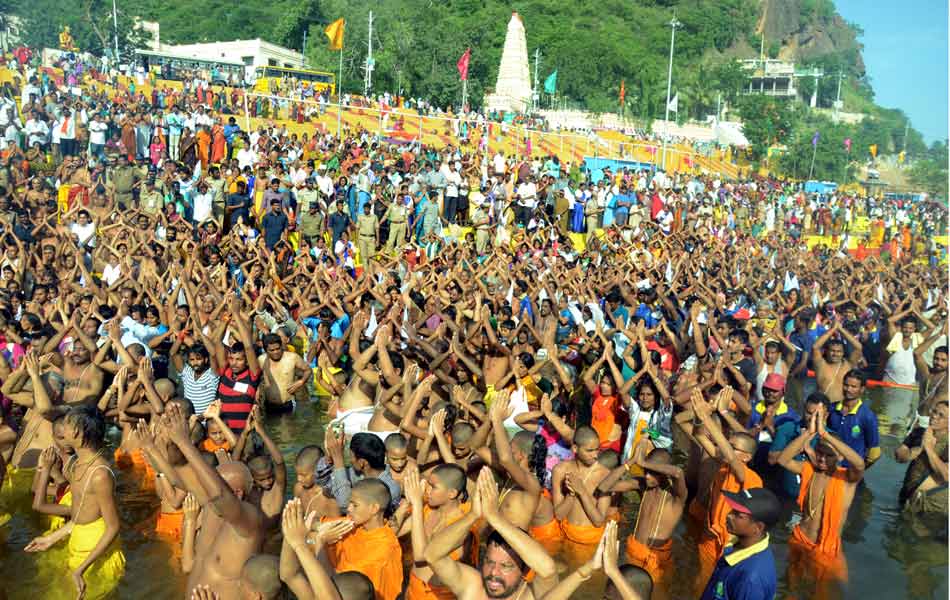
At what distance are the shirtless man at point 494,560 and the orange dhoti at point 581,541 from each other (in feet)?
8.89

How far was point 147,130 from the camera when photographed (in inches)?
714

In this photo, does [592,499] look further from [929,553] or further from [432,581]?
[929,553]

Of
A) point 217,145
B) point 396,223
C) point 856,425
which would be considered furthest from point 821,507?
point 217,145

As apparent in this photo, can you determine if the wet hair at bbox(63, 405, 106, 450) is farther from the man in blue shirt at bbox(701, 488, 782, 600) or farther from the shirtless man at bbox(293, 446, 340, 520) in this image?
the man in blue shirt at bbox(701, 488, 782, 600)

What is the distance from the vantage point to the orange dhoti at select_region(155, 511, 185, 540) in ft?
21.6

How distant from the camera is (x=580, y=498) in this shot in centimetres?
634

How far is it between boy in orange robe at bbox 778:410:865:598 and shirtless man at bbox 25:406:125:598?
4.66 meters

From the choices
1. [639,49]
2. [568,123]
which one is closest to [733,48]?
[639,49]

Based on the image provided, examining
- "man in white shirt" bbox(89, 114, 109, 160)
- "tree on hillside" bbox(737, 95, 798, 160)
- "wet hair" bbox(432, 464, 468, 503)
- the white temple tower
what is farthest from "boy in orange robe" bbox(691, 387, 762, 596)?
"tree on hillside" bbox(737, 95, 798, 160)

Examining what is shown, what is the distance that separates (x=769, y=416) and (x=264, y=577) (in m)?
5.30

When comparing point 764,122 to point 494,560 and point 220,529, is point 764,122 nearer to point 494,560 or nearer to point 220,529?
point 220,529

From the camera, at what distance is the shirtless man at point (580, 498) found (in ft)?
20.4

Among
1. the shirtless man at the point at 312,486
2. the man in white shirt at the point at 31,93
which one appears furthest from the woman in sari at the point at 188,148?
the shirtless man at the point at 312,486

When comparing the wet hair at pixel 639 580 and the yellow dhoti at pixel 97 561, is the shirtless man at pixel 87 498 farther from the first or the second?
the wet hair at pixel 639 580
